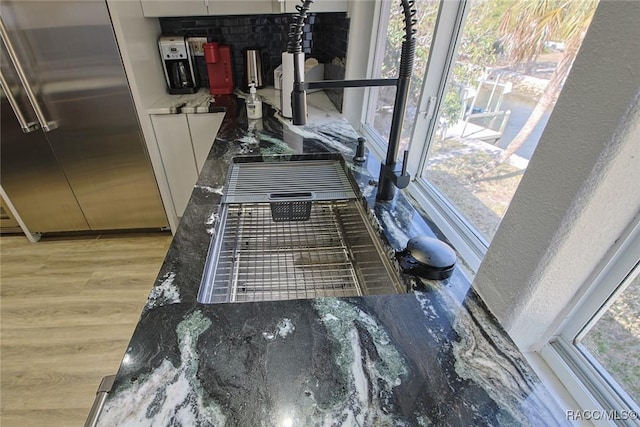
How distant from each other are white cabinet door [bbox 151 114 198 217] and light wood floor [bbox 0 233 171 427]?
39 cm

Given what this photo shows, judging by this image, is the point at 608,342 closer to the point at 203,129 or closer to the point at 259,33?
the point at 203,129

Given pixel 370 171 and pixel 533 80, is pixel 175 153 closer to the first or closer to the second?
pixel 370 171

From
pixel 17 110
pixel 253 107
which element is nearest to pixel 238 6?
pixel 253 107

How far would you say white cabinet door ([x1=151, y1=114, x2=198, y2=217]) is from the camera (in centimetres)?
191

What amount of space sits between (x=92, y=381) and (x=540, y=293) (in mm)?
1779

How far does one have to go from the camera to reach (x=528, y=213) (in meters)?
0.54

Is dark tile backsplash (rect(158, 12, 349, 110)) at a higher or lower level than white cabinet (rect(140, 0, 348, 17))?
lower

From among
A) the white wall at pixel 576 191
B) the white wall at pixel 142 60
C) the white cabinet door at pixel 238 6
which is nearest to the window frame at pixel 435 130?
the white wall at pixel 576 191

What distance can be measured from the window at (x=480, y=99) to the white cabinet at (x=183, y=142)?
1.25m

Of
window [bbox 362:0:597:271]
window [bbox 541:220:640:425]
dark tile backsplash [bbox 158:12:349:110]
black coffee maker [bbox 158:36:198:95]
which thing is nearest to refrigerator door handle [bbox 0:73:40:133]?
black coffee maker [bbox 158:36:198:95]

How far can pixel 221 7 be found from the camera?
5.77 ft

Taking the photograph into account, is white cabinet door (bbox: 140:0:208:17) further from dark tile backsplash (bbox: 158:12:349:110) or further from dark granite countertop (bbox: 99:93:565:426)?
dark granite countertop (bbox: 99:93:565:426)

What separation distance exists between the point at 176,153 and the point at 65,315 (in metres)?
1.12

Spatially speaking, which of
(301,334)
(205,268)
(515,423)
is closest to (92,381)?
(205,268)
